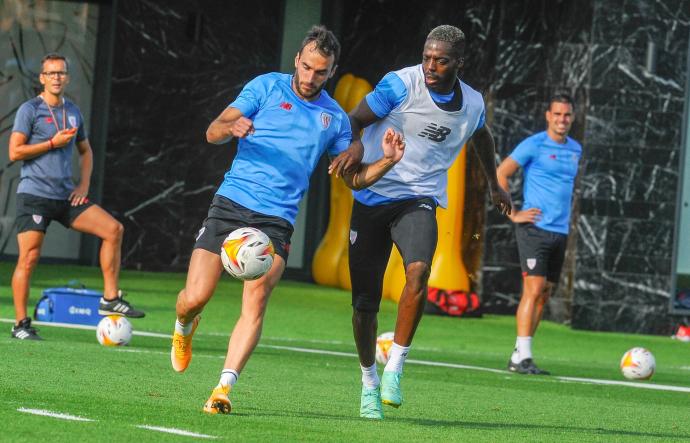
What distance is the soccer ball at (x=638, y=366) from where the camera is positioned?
12188 millimetres

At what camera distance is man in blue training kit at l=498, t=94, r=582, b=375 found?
41.7ft

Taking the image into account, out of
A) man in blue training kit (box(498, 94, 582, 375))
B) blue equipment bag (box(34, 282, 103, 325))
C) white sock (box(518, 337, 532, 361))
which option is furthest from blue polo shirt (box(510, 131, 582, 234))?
blue equipment bag (box(34, 282, 103, 325))

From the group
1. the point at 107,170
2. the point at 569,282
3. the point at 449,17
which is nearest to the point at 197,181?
the point at 107,170

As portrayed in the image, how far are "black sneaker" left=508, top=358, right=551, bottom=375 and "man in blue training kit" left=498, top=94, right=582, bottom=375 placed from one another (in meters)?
0.01

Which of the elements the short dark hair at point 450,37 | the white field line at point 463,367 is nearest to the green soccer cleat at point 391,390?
the short dark hair at point 450,37

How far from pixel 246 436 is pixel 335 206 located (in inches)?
593

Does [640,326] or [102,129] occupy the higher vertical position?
[102,129]

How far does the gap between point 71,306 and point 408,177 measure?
609 cm

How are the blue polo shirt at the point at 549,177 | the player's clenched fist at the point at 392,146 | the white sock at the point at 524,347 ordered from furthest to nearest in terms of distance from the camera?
the blue polo shirt at the point at 549,177 < the white sock at the point at 524,347 < the player's clenched fist at the point at 392,146

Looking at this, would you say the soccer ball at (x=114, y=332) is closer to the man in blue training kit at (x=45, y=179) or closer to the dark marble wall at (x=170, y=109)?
the man in blue training kit at (x=45, y=179)

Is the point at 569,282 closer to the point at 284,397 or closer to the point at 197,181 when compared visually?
the point at 197,181

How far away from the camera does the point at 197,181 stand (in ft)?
69.1

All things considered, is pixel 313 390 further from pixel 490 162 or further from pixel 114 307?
pixel 114 307

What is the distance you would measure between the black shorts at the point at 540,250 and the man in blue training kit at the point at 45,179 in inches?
145
